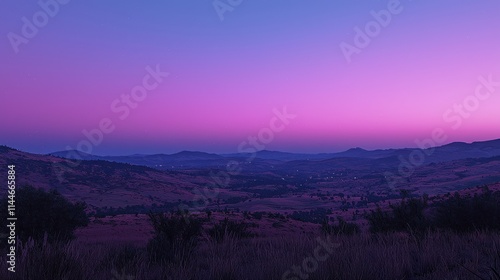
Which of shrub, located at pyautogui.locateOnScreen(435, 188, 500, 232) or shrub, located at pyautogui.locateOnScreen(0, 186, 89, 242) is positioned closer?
shrub, located at pyautogui.locateOnScreen(435, 188, 500, 232)

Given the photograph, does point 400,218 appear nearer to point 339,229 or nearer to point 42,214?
point 339,229

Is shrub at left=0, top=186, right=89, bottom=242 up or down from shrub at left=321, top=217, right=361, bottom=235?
up

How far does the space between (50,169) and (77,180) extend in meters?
7.70

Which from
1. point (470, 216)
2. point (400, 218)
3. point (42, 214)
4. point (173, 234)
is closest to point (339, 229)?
point (400, 218)

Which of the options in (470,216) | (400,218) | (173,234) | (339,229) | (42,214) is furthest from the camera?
(42,214)

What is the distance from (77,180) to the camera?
77.8 metres

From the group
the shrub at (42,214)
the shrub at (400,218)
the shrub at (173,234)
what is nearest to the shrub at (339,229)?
the shrub at (400,218)

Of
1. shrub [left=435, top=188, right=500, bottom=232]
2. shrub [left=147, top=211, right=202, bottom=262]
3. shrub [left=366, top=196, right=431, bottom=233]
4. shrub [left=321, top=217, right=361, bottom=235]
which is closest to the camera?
shrub [left=147, top=211, right=202, bottom=262]

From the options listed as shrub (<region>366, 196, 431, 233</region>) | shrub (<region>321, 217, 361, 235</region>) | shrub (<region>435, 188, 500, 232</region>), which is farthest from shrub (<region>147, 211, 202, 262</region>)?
shrub (<region>435, 188, 500, 232</region>)

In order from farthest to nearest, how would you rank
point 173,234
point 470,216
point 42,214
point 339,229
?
point 42,214, point 339,229, point 470,216, point 173,234

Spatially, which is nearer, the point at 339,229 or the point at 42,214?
the point at 339,229

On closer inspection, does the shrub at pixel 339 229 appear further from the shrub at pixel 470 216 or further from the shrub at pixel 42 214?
the shrub at pixel 42 214

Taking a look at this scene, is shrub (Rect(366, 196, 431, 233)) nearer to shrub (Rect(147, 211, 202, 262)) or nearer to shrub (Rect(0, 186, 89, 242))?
shrub (Rect(147, 211, 202, 262))

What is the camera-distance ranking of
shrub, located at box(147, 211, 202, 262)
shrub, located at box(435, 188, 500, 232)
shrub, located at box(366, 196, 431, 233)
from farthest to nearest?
shrub, located at box(366, 196, 431, 233) → shrub, located at box(435, 188, 500, 232) → shrub, located at box(147, 211, 202, 262)
